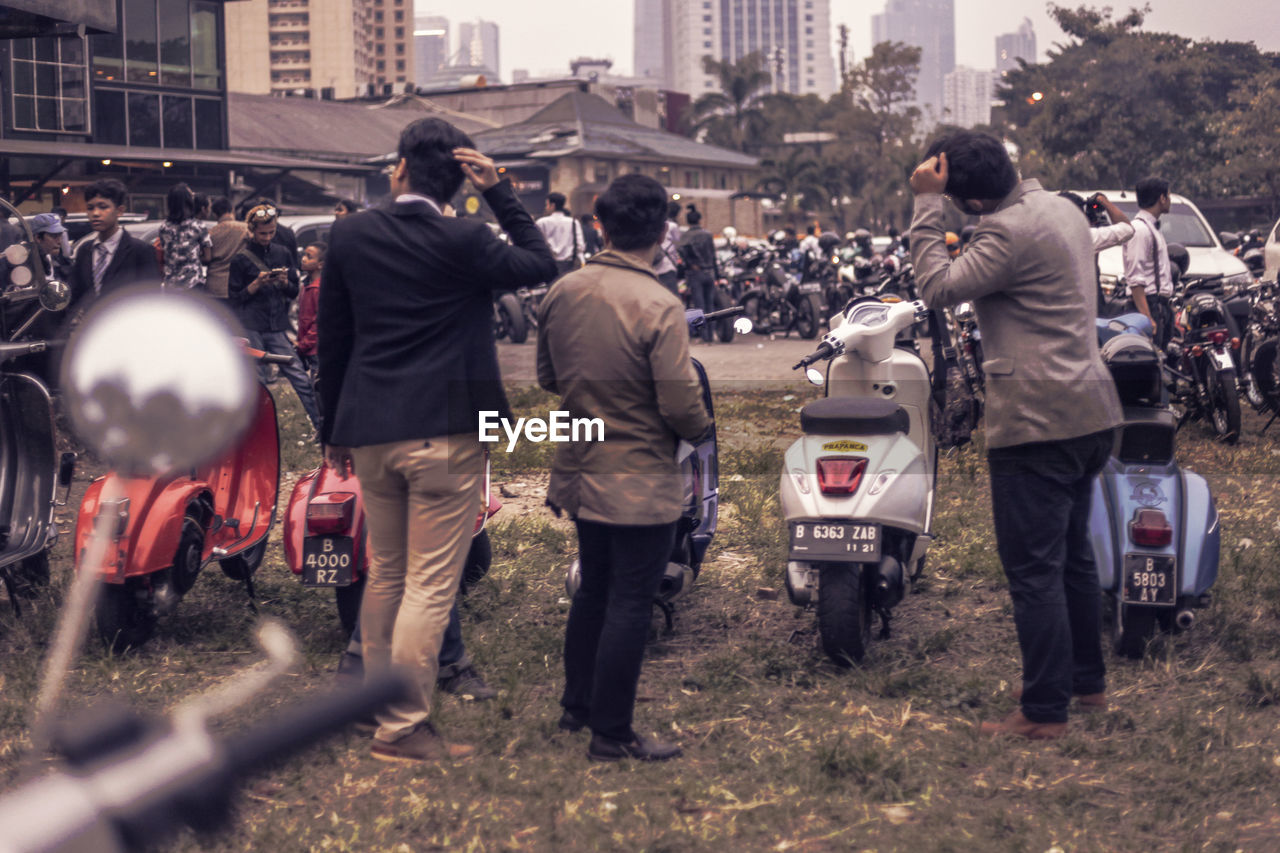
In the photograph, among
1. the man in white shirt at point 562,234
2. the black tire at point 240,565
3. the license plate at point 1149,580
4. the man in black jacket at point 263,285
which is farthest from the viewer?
the man in white shirt at point 562,234

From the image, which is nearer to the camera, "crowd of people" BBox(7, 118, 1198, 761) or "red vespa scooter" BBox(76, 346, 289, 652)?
"crowd of people" BBox(7, 118, 1198, 761)

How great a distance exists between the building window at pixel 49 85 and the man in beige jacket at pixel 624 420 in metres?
25.5

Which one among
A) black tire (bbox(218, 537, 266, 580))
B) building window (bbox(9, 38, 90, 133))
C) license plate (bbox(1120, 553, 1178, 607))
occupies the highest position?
building window (bbox(9, 38, 90, 133))

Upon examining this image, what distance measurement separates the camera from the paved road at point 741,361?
44.8 ft

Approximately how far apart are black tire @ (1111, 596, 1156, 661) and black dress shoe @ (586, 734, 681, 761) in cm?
175

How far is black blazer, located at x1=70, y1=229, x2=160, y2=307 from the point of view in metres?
7.55

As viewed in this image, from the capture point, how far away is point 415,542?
404 centimetres

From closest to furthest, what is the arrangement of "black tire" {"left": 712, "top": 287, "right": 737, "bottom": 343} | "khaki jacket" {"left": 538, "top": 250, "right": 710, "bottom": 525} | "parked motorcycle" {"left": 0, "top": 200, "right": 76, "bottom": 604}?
"khaki jacket" {"left": 538, "top": 250, "right": 710, "bottom": 525} < "parked motorcycle" {"left": 0, "top": 200, "right": 76, "bottom": 604} < "black tire" {"left": 712, "top": 287, "right": 737, "bottom": 343}

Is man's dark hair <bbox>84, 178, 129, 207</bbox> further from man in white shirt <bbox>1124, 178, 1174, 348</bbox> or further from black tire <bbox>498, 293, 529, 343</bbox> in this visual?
black tire <bbox>498, 293, 529, 343</bbox>

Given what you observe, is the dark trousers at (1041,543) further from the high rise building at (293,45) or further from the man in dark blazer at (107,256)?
the high rise building at (293,45)

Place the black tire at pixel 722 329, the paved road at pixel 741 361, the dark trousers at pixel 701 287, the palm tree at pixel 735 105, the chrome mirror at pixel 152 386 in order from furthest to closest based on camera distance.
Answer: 1. the palm tree at pixel 735 105
2. the black tire at pixel 722 329
3. the dark trousers at pixel 701 287
4. the paved road at pixel 741 361
5. the chrome mirror at pixel 152 386

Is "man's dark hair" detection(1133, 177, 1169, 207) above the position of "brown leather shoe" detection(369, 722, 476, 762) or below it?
above

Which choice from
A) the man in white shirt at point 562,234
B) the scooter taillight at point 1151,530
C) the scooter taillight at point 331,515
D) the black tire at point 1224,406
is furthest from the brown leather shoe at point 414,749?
the man in white shirt at point 562,234

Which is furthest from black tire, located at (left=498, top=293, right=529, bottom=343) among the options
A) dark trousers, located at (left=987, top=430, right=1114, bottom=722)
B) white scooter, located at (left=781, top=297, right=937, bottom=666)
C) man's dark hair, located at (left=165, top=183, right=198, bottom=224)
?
dark trousers, located at (left=987, top=430, right=1114, bottom=722)
